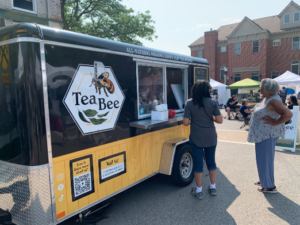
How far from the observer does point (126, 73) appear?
3.20 meters

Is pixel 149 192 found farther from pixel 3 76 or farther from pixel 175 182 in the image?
pixel 3 76

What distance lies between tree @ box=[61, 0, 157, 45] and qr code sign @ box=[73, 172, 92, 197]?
15.5 metres

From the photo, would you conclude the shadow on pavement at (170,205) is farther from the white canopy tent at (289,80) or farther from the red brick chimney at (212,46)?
the red brick chimney at (212,46)

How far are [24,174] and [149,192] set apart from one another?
2.25 metres

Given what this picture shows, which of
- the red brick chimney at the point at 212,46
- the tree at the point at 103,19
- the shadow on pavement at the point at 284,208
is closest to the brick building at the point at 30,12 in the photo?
the tree at the point at 103,19

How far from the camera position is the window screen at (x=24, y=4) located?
8913 millimetres

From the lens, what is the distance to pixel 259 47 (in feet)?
88.7

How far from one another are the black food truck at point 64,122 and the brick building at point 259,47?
27.9 meters

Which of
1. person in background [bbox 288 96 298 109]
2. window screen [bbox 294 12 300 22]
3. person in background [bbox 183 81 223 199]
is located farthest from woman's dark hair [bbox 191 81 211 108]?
window screen [bbox 294 12 300 22]

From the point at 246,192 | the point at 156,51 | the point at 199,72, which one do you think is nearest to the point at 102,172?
the point at 156,51

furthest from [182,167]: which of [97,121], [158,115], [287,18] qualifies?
[287,18]

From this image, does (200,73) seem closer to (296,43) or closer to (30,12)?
(30,12)

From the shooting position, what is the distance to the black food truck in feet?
7.19

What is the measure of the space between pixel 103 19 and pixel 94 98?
53.1 feet
